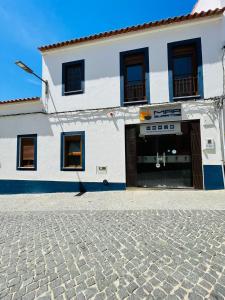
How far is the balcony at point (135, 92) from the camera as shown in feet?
27.7

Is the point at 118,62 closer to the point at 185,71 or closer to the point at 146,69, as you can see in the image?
the point at 146,69

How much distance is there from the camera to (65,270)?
2.83 metres

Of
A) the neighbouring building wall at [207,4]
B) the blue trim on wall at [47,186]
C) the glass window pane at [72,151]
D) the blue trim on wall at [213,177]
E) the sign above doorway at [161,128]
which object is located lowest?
the blue trim on wall at [47,186]

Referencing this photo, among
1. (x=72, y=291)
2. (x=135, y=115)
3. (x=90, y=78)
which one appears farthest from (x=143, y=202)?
(x=90, y=78)

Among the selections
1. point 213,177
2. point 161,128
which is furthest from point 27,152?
point 213,177

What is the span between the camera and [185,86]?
801cm

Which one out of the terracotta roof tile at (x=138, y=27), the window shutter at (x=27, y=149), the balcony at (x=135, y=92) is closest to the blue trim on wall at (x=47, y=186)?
the window shutter at (x=27, y=149)

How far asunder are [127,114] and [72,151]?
122 inches

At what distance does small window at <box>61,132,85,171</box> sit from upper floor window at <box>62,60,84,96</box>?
2035 mm

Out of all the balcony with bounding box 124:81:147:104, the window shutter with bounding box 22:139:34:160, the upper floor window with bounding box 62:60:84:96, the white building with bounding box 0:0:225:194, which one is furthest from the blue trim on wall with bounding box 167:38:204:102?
the window shutter with bounding box 22:139:34:160

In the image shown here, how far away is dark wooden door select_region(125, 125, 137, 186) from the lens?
8.35 metres

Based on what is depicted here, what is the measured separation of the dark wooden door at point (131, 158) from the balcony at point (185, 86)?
2.28m

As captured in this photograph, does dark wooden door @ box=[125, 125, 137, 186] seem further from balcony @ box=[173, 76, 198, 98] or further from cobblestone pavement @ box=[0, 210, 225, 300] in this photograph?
cobblestone pavement @ box=[0, 210, 225, 300]

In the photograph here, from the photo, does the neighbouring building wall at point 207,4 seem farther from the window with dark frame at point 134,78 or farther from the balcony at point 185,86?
the window with dark frame at point 134,78
